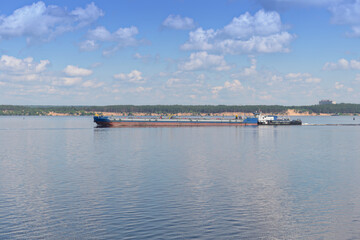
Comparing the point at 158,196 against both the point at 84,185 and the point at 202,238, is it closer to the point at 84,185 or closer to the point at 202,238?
the point at 84,185

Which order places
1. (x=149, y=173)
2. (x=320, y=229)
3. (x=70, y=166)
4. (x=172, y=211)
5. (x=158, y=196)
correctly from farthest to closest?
1. (x=70, y=166)
2. (x=149, y=173)
3. (x=158, y=196)
4. (x=172, y=211)
5. (x=320, y=229)

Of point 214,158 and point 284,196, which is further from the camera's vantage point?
point 214,158

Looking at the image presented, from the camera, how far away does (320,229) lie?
1170 inches

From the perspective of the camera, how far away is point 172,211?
34.5 metres

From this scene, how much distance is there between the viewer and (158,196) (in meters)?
40.4

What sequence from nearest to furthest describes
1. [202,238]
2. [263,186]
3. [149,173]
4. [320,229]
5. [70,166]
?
[202,238] < [320,229] < [263,186] < [149,173] < [70,166]

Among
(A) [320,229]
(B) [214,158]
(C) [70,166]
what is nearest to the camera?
(A) [320,229]

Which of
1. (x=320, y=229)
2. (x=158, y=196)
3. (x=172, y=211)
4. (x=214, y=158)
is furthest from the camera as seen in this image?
(x=214, y=158)

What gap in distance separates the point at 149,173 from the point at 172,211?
21.1 m

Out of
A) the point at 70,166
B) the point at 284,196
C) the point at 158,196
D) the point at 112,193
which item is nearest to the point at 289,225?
the point at 284,196

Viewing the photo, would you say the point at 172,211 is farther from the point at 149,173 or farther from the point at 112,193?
the point at 149,173

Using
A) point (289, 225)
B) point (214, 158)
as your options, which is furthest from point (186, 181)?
point (214, 158)

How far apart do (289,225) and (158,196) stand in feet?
45.1

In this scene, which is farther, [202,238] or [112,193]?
[112,193]
